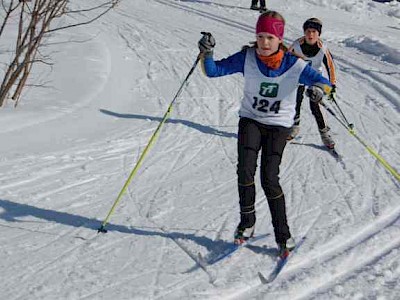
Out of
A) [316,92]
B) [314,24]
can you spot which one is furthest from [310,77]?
[314,24]

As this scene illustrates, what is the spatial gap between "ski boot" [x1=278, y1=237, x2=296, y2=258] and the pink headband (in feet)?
5.05

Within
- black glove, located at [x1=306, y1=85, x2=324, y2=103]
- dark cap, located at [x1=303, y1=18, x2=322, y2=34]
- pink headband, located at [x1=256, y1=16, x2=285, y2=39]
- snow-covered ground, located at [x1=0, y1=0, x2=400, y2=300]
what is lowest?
snow-covered ground, located at [x1=0, y1=0, x2=400, y2=300]

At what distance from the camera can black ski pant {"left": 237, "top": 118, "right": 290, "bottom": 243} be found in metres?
5.17

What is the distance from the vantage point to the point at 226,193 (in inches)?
268

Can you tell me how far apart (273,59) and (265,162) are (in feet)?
2.46

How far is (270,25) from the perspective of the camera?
4.93m

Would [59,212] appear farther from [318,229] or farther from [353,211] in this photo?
[353,211]

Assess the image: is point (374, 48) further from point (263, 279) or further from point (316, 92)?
point (263, 279)

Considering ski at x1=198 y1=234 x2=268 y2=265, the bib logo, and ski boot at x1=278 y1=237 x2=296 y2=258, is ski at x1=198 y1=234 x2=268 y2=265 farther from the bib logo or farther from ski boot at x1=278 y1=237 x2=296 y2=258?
the bib logo

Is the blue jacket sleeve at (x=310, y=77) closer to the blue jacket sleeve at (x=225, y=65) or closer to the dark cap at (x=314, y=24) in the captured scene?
the blue jacket sleeve at (x=225, y=65)

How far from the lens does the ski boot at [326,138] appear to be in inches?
326

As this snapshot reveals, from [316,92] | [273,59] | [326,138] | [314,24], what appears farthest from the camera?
[326,138]

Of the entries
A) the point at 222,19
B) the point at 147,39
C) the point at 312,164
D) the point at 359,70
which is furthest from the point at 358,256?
the point at 222,19

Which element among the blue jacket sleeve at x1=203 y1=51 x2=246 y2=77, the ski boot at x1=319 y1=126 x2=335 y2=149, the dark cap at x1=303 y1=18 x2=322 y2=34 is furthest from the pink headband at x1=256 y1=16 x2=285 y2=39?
the ski boot at x1=319 y1=126 x2=335 y2=149
